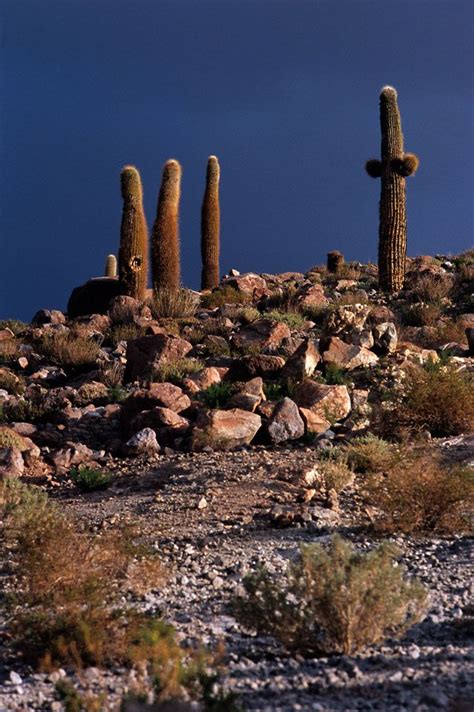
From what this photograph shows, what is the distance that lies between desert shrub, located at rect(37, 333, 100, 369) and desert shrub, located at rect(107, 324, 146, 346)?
798 mm

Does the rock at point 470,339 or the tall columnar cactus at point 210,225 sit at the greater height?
the tall columnar cactus at point 210,225

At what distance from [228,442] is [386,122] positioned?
1676cm

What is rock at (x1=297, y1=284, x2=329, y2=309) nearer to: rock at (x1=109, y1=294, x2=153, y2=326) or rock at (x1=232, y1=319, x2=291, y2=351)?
rock at (x1=109, y1=294, x2=153, y2=326)

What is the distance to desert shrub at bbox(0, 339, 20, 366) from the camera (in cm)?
2120

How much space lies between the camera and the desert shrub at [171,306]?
2469cm

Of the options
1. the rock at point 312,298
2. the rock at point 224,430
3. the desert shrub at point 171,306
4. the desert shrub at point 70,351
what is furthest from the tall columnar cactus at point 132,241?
the rock at point 224,430

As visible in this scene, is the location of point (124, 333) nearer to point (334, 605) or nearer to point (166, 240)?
point (166, 240)

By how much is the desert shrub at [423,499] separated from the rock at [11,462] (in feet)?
17.3

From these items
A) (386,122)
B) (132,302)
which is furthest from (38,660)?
(386,122)

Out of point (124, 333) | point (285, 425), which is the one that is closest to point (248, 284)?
point (124, 333)

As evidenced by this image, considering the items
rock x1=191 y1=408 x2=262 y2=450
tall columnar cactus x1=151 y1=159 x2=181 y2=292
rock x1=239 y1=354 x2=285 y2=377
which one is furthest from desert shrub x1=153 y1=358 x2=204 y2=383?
tall columnar cactus x1=151 y1=159 x2=181 y2=292

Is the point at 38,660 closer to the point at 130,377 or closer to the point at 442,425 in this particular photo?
the point at 442,425

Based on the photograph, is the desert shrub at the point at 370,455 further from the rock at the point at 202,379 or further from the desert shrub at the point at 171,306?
the desert shrub at the point at 171,306

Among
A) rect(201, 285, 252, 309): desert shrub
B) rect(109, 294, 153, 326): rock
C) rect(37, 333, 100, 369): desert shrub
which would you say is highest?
rect(201, 285, 252, 309): desert shrub
